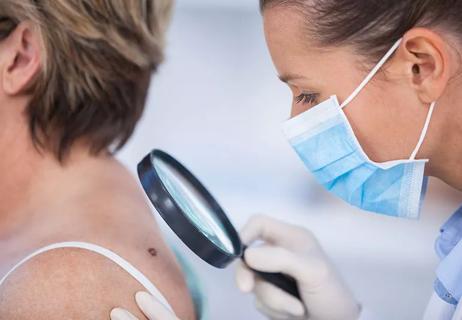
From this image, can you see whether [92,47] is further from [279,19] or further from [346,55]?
[346,55]

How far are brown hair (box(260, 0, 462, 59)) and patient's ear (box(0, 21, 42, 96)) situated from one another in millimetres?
565

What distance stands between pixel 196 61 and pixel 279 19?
192 cm

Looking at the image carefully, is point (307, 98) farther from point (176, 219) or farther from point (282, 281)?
point (282, 281)

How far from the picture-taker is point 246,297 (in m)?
2.68

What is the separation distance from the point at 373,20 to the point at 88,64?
2.03 feet

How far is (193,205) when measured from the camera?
1.33 m

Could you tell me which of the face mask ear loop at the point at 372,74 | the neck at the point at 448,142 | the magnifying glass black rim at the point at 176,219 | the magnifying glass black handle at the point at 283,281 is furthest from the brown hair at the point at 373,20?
the magnifying glass black handle at the point at 283,281

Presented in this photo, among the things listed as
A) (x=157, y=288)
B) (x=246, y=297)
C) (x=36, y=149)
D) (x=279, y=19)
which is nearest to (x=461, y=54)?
(x=279, y=19)

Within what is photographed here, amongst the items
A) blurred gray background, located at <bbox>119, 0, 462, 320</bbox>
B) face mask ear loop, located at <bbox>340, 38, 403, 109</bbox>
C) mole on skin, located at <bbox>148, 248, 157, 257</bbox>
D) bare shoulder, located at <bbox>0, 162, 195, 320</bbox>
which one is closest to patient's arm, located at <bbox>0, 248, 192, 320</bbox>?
bare shoulder, located at <bbox>0, 162, 195, 320</bbox>

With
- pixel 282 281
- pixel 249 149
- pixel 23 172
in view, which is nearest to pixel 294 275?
pixel 282 281

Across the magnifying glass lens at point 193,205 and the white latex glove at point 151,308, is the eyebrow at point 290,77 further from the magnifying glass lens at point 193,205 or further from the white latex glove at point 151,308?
the white latex glove at point 151,308

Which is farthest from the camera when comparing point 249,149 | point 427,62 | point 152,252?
point 249,149

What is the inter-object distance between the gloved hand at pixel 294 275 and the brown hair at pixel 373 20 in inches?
19.6

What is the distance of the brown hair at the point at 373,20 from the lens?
98 centimetres
